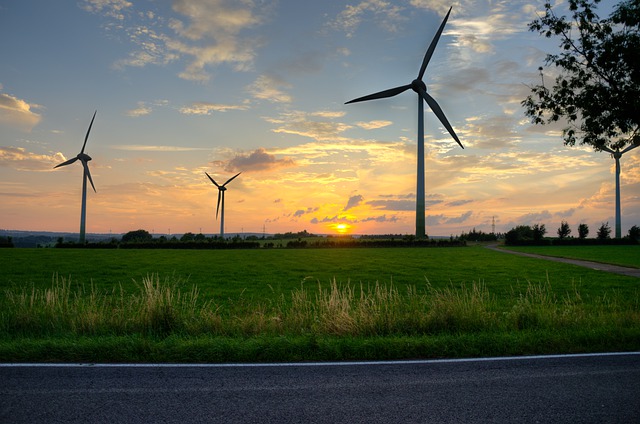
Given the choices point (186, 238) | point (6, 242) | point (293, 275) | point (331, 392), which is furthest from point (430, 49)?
point (6, 242)

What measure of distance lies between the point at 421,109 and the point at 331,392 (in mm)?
61142

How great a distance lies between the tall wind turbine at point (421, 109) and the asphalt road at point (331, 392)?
1880 inches

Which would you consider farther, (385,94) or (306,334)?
(385,94)

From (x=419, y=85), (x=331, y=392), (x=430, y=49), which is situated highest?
(x=430, y=49)

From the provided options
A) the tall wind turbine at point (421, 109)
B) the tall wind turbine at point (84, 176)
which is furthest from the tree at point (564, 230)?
the tall wind turbine at point (84, 176)

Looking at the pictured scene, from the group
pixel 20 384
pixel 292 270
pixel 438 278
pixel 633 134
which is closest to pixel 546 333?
pixel 20 384

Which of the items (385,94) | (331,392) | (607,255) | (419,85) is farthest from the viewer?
(419,85)

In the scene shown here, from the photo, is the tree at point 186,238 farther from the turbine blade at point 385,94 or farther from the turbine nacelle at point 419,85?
the turbine nacelle at point 419,85

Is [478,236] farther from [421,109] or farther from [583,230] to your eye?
[421,109]

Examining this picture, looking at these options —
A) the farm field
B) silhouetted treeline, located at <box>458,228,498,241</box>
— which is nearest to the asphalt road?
the farm field

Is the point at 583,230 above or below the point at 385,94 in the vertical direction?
below

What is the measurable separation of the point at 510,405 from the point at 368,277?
78.9ft

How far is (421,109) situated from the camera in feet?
210

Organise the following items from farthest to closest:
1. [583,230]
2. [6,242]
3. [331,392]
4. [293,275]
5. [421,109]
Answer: [583,230], [6,242], [421,109], [293,275], [331,392]
